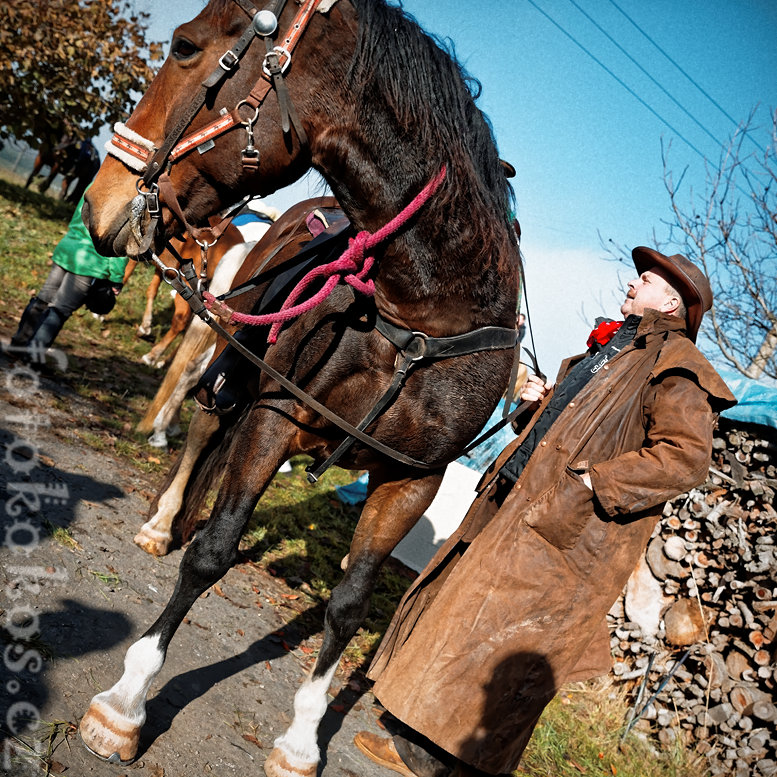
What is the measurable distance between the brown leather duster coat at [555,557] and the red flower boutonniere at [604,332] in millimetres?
492

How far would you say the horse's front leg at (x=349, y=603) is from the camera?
8.82 feet

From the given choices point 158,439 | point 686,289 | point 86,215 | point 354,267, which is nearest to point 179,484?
point 158,439

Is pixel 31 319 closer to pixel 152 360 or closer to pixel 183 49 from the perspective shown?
pixel 152 360

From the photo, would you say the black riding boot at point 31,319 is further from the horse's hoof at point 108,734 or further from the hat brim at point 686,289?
the hat brim at point 686,289

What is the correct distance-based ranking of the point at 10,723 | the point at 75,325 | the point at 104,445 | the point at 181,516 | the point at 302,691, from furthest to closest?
1. the point at 75,325
2. the point at 104,445
3. the point at 181,516
4. the point at 302,691
5. the point at 10,723

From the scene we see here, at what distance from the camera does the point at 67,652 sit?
265 centimetres

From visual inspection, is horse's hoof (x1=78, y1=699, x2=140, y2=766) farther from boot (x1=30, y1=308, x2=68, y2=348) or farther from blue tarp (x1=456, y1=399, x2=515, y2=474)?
blue tarp (x1=456, y1=399, x2=515, y2=474)

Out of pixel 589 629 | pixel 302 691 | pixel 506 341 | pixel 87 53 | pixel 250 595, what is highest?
pixel 87 53

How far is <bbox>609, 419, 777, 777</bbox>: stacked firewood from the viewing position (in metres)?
4.57

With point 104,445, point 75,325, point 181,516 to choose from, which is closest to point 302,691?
point 181,516

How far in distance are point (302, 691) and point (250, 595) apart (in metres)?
1.44

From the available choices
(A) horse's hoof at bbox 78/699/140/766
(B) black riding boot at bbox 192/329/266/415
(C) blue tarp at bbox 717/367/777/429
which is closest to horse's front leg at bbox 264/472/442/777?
(A) horse's hoof at bbox 78/699/140/766

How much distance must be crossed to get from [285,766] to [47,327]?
446 centimetres

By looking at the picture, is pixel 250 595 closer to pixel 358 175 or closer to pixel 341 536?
pixel 341 536
